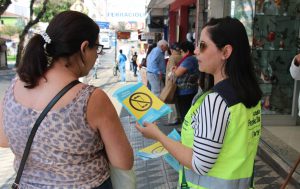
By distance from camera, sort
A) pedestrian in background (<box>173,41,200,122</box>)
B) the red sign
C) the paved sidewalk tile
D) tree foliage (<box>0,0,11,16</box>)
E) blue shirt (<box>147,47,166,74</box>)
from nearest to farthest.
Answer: the paved sidewalk tile
pedestrian in background (<box>173,41,200,122</box>)
blue shirt (<box>147,47,166,74</box>)
tree foliage (<box>0,0,11,16</box>)
the red sign

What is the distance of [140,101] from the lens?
210 centimetres

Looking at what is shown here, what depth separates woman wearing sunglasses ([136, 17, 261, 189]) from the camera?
61.9 inches

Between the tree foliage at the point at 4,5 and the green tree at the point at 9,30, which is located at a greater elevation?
the tree foliage at the point at 4,5

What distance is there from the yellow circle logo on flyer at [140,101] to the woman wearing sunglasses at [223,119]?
1.25 ft

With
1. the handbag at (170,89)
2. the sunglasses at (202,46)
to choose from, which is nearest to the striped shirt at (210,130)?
the sunglasses at (202,46)

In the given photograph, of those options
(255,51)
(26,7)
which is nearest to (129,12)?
(255,51)

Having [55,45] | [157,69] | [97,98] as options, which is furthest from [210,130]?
[157,69]

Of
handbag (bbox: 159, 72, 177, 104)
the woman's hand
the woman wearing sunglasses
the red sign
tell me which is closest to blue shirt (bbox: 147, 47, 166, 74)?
handbag (bbox: 159, 72, 177, 104)

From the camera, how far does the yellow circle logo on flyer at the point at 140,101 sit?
6.83 feet

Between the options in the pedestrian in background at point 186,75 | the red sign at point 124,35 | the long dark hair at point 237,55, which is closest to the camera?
the long dark hair at point 237,55

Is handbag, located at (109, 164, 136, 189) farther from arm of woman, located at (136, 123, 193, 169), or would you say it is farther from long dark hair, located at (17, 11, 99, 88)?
long dark hair, located at (17, 11, 99, 88)

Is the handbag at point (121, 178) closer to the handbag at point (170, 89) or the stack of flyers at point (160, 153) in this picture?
the stack of flyers at point (160, 153)

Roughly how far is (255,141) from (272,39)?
5361mm

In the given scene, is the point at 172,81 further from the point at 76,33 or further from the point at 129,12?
the point at 129,12
